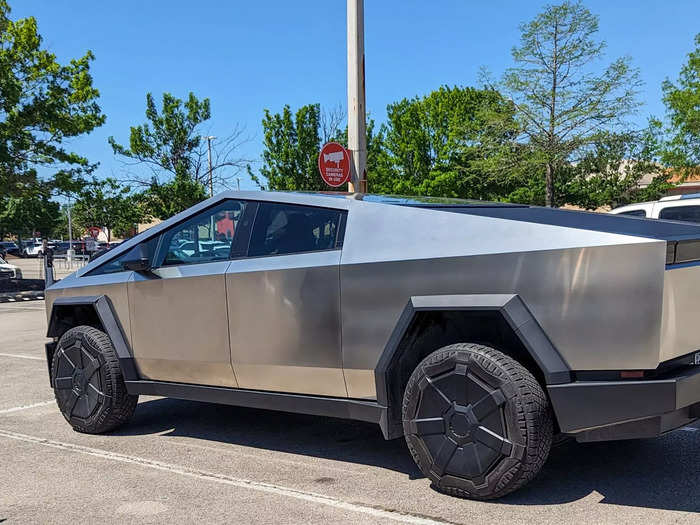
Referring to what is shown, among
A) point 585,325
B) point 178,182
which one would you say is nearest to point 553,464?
point 585,325

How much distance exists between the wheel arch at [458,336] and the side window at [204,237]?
1.38 metres

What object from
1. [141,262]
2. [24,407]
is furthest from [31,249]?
[141,262]

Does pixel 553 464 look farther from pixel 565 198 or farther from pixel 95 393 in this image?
pixel 565 198

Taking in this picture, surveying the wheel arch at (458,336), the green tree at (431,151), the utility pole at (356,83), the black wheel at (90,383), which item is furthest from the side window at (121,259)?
the green tree at (431,151)

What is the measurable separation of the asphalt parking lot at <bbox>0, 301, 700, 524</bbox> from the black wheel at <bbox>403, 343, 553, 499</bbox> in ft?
0.54

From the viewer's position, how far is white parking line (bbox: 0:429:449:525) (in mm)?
3354

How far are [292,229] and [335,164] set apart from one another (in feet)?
18.8

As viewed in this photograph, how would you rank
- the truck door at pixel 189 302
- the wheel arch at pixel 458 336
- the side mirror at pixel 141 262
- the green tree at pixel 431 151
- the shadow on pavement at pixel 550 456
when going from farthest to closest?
the green tree at pixel 431 151 < the side mirror at pixel 141 262 < the truck door at pixel 189 302 < the shadow on pavement at pixel 550 456 < the wheel arch at pixel 458 336

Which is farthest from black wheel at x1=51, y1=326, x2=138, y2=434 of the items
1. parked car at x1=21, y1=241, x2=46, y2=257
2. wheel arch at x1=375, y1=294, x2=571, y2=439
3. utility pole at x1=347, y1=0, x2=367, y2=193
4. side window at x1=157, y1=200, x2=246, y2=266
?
parked car at x1=21, y1=241, x2=46, y2=257

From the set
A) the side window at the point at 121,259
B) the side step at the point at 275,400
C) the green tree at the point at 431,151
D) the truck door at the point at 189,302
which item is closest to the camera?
the side step at the point at 275,400

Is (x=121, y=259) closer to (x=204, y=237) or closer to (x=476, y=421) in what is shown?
(x=204, y=237)

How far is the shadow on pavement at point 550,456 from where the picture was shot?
353cm

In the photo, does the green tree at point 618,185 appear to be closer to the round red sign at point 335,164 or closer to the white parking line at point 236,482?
the round red sign at point 335,164

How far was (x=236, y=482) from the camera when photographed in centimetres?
395
